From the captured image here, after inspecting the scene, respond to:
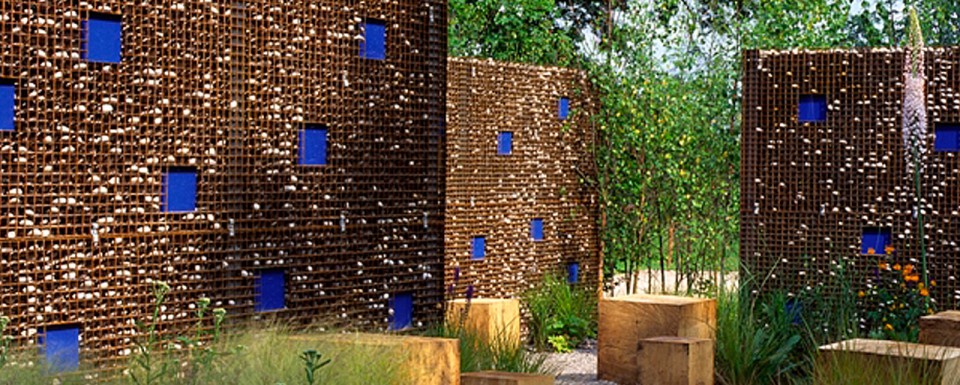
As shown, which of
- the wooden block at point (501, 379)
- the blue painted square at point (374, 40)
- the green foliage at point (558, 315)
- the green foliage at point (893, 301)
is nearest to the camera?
the wooden block at point (501, 379)

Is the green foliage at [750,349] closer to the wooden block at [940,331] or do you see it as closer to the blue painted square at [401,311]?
the wooden block at [940,331]

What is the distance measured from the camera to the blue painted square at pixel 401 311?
6.97 m

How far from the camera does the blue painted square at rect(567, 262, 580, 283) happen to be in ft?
38.0

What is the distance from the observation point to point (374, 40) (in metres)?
6.78

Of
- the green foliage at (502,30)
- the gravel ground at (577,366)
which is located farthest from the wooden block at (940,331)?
the green foliage at (502,30)

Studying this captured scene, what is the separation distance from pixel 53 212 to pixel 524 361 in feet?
9.52

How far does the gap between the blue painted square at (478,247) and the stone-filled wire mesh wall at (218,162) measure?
3.15 metres

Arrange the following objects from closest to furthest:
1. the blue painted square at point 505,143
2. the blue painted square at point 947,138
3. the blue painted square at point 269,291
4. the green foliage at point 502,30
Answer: the blue painted square at point 269,291
the blue painted square at point 947,138
the blue painted square at point 505,143
the green foliage at point 502,30

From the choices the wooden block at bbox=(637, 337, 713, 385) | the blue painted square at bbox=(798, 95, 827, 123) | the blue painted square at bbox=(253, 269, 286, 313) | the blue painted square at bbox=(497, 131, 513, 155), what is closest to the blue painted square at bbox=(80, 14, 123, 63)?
the blue painted square at bbox=(253, 269, 286, 313)

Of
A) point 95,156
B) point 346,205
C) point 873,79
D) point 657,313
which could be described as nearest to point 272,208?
point 346,205

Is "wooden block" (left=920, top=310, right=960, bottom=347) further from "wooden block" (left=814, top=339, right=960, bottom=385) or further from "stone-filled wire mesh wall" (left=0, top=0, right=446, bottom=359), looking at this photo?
"stone-filled wire mesh wall" (left=0, top=0, right=446, bottom=359)

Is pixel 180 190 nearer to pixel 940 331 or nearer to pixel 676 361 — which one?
pixel 676 361

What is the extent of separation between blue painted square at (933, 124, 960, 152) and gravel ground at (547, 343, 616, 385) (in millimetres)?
2647

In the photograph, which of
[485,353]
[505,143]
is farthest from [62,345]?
[505,143]
